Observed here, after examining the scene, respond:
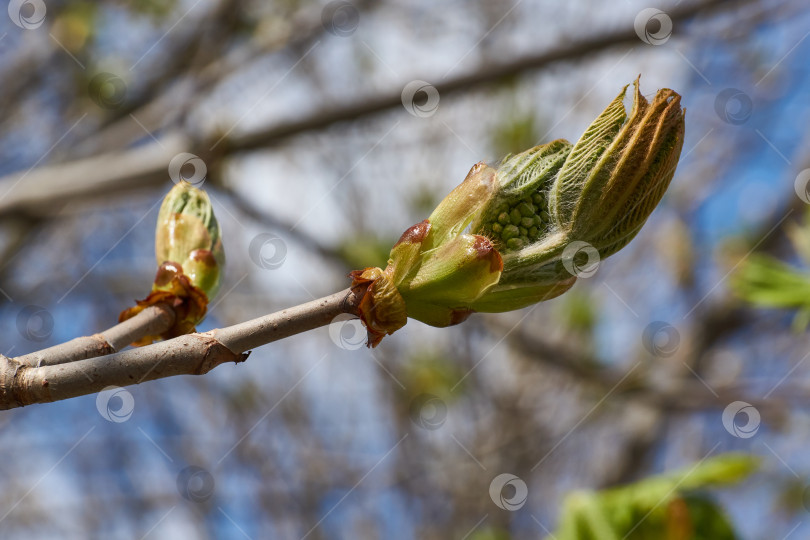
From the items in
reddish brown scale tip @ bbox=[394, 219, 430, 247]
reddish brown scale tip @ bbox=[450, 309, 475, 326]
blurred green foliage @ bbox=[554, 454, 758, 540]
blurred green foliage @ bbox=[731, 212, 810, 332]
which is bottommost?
blurred green foliage @ bbox=[554, 454, 758, 540]

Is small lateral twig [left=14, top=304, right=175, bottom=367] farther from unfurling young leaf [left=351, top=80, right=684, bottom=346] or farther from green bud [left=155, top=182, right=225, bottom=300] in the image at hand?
unfurling young leaf [left=351, top=80, right=684, bottom=346]

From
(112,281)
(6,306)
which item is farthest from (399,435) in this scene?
(6,306)

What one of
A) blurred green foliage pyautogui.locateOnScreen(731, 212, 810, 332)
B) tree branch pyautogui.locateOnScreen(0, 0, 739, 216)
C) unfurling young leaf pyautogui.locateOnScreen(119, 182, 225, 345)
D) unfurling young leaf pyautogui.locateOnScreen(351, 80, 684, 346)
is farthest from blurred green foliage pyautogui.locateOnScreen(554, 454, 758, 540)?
tree branch pyautogui.locateOnScreen(0, 0, 739, 216)

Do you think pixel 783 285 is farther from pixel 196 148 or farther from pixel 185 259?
pixel 196 148

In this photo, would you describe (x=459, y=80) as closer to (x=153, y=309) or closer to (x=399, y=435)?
(x=153, y=309)

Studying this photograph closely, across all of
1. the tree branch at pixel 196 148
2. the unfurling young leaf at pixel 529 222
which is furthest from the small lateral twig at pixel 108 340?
the tree branch at pixel 196 148
